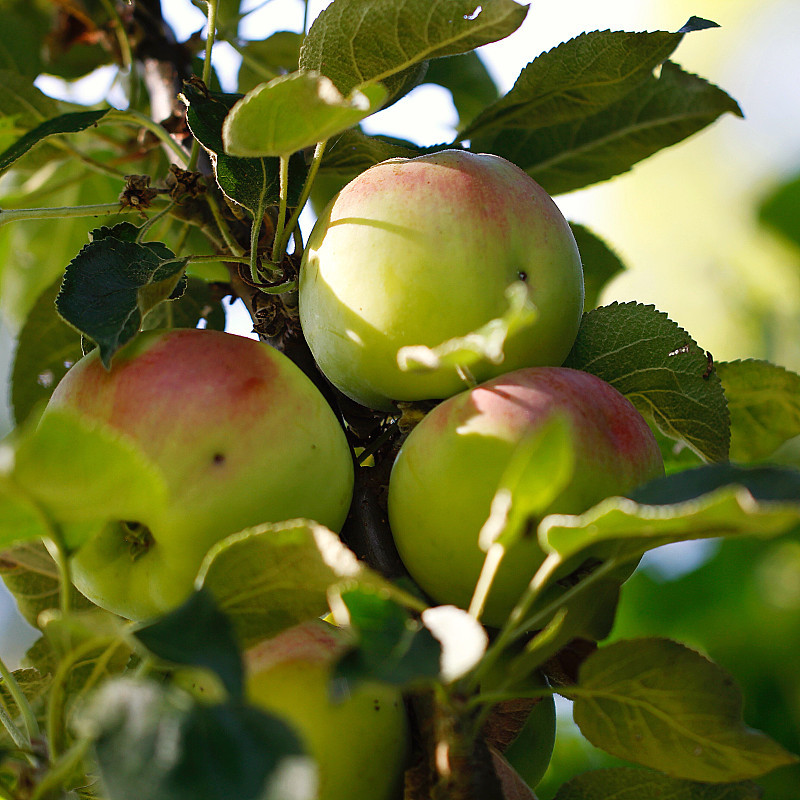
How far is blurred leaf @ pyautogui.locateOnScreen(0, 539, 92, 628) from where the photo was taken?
660 millimetres

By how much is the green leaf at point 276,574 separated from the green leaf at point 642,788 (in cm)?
21

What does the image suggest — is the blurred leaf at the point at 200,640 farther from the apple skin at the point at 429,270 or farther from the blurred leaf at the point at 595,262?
the blurred leaf at the point at 595,262

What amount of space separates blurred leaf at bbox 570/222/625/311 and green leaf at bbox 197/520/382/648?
527 mm

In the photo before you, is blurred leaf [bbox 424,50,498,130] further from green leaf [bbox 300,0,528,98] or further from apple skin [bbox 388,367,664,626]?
apple skin [bbox 388,367,664,626]

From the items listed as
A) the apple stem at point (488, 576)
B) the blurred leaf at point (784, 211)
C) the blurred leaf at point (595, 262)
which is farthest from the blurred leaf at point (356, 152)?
the blurred leaf at point (784, 211)

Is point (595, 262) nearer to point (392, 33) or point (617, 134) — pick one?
point (617, 134)

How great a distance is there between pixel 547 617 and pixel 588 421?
0.37 feet

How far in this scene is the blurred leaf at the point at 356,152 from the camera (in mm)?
659

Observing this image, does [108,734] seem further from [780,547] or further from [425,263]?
[780,547]

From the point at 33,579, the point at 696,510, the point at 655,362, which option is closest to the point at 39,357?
the point at 33,579

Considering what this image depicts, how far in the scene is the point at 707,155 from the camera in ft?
13.5

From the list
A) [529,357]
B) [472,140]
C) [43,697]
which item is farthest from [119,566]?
[472,140]

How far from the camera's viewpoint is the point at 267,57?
1079 millimetres

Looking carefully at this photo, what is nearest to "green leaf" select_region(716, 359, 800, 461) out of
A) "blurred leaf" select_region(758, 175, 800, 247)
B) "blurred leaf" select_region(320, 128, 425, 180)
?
"blurred leaf" select_region(320, 128, 425, 180)
